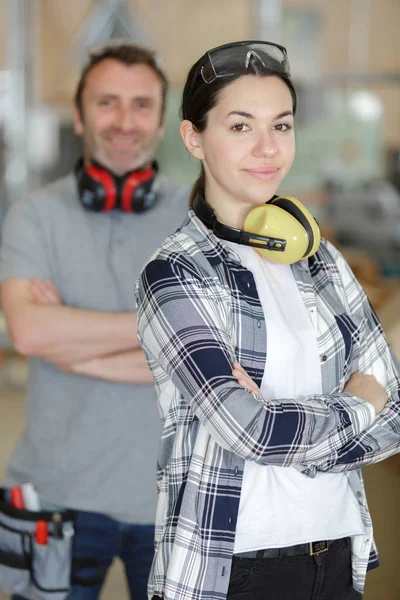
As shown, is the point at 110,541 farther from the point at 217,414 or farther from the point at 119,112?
the point at 119,112

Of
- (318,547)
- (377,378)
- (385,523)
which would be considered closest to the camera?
(318,547)

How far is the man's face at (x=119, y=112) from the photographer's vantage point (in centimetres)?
222

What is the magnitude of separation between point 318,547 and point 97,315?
2.96 ft

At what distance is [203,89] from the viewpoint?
143 cm

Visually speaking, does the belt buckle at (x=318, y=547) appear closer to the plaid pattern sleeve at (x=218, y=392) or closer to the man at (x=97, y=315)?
the plaid pattern sleeve at (x=218, y=392)

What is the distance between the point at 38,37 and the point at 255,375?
21.4ft

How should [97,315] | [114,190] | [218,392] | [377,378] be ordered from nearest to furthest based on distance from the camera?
[218,392], [377,378], [97,315], [114,190]

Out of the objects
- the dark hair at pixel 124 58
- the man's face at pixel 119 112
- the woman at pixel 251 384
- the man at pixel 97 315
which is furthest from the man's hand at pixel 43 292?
the woman at pixel 251 384

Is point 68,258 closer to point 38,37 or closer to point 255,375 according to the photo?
point 255,375

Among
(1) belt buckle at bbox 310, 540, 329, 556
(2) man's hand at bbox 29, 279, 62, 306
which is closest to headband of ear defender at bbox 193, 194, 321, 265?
(1) belt buckle at bbox 310, 540, 329, 556

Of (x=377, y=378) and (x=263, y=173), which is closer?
(x=263, y=173)

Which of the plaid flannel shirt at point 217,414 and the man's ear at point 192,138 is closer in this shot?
the plaid flannel shirt at point 217,414

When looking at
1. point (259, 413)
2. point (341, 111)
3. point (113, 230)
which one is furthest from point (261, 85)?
point (341, 111)

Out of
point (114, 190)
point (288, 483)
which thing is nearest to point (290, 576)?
point (288, 483)
